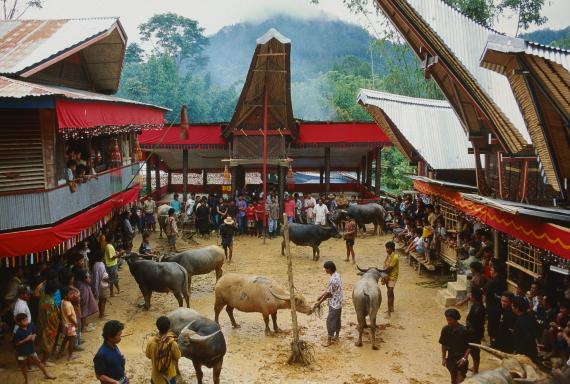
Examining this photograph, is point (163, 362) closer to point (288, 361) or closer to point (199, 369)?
point (199, 369)

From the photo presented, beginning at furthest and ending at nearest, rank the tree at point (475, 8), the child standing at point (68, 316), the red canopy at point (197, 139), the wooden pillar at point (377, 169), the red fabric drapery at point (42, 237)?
the tree at point (475, 8)
the wooden pillar at point (377, 169)
the red canopy at point (197, 139)
the child standing at point (68, 316)
the red fabric drapery at point (42, 237)

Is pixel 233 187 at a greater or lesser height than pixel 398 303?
greater

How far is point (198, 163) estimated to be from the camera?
25.4m

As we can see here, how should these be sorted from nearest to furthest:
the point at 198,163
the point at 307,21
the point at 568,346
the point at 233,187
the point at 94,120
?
1. the point at 568,346
2. the point at 94,120
3. the point at 233,187
4. the point at 198,163
5. the point at 307,21

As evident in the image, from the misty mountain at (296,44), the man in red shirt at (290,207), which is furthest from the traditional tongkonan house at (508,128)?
the misty mountain at (296,44)

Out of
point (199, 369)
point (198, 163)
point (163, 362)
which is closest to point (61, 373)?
point (199, 369)

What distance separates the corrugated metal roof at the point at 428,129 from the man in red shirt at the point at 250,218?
578 cm

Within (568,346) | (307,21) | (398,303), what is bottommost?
(398,303)

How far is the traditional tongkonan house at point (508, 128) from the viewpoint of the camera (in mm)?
7301

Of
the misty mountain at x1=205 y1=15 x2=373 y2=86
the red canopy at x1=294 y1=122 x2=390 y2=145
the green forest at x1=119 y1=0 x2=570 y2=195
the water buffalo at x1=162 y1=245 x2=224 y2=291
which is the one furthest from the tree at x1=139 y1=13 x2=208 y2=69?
the water buffalo at x1=162 y1=245 x2=224 y2=291

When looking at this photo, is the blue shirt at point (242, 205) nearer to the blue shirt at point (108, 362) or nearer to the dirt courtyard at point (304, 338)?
the dirt courtyard at point (304, 338)

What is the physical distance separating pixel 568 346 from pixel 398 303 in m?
5.06

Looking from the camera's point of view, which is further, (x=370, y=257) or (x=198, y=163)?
(x=198, y=163)

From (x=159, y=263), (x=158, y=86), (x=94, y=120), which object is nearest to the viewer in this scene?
(x=94, y=120)
